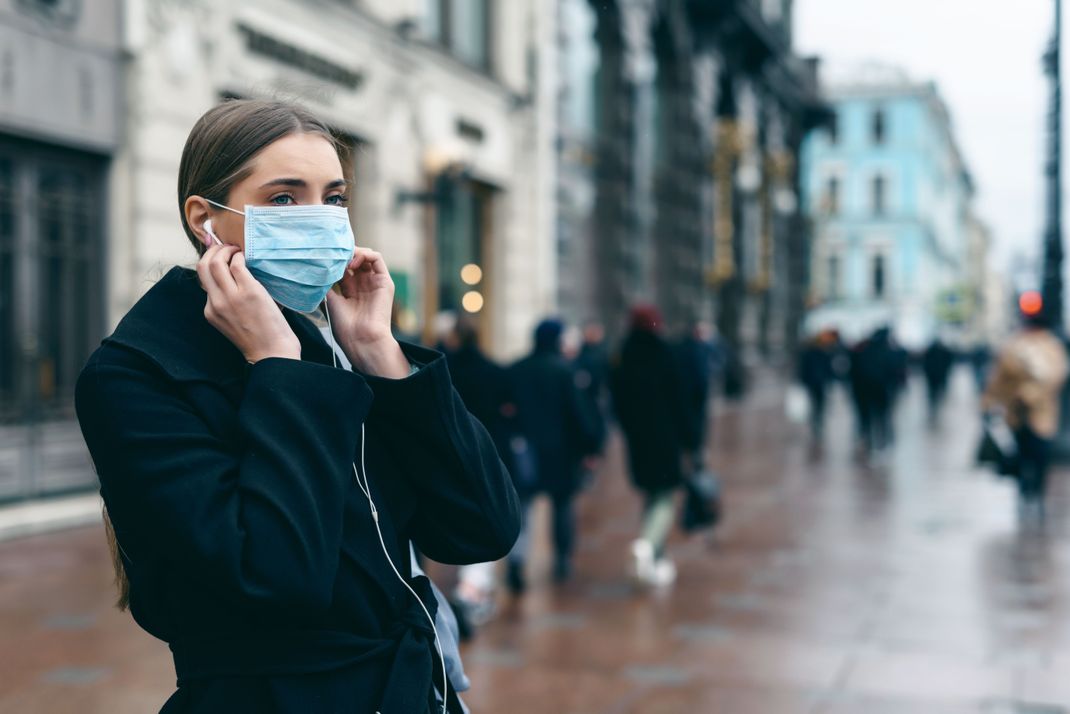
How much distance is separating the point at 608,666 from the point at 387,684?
4360mm

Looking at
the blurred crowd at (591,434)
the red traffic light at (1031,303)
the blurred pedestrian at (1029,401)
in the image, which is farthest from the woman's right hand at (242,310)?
the red traffic light at (1031,303)

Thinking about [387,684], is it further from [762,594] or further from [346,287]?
[762,594]

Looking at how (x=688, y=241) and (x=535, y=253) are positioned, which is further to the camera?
(x=688, y=241)

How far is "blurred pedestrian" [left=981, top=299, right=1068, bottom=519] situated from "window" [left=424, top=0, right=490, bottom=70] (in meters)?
9.32

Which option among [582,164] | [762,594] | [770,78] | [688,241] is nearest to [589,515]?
[762,594]

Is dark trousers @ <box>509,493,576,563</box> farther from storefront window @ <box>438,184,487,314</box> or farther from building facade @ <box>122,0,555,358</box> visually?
storefront window @ <box>438,184,487,314</box>

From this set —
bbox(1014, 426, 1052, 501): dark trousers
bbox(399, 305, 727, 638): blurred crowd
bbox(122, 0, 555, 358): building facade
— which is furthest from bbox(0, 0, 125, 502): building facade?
bbox(1014, 426, 1052, 501): dark trousers

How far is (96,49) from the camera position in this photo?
10.6 m

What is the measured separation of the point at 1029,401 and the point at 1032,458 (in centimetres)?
51

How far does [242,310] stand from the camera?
5.55 ft

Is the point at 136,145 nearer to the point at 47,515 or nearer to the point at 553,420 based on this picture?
the point at 47,515

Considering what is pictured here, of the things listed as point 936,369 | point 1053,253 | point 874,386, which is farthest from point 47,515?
point 936,369

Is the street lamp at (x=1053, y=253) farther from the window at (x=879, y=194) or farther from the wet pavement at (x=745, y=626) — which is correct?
the window at (x=879, y=194)

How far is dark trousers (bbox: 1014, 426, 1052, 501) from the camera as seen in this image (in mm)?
10836
